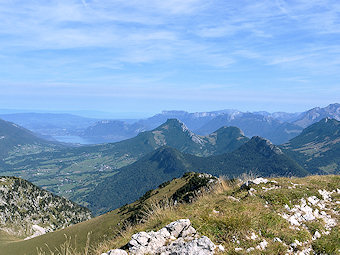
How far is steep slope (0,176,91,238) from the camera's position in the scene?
14125cm

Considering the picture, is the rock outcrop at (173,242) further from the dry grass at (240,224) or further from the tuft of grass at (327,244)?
the tuft of grass at (327,244)

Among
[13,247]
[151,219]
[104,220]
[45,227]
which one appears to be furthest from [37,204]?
[151,219]

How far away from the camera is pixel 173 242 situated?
1007cm

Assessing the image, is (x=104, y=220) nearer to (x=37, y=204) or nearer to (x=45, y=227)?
(x=45, y=227)

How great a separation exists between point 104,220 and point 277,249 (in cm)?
7917

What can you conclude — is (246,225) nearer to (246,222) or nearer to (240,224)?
(246,222)

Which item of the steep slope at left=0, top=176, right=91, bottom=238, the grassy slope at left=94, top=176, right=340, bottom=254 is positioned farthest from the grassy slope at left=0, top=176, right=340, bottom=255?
the steep slope at left=0, top=176, right=91, bottom=238

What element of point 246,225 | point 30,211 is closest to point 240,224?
point 246,225

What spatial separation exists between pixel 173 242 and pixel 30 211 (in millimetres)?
187781

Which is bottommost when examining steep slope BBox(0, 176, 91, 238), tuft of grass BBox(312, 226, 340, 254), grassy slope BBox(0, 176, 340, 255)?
steep slope BBox(0, 176, 91, 238)

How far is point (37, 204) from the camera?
17075 cm

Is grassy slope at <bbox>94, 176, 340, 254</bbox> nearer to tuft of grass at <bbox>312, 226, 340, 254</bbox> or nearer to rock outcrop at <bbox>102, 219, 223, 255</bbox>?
tuft of grass at <bbox>312, 226, 340, 254</bbox>

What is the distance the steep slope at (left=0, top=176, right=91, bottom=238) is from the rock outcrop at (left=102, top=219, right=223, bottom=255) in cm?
15649

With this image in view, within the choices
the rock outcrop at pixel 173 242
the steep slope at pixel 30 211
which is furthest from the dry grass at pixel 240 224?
the steep slope at pixel 30 211
